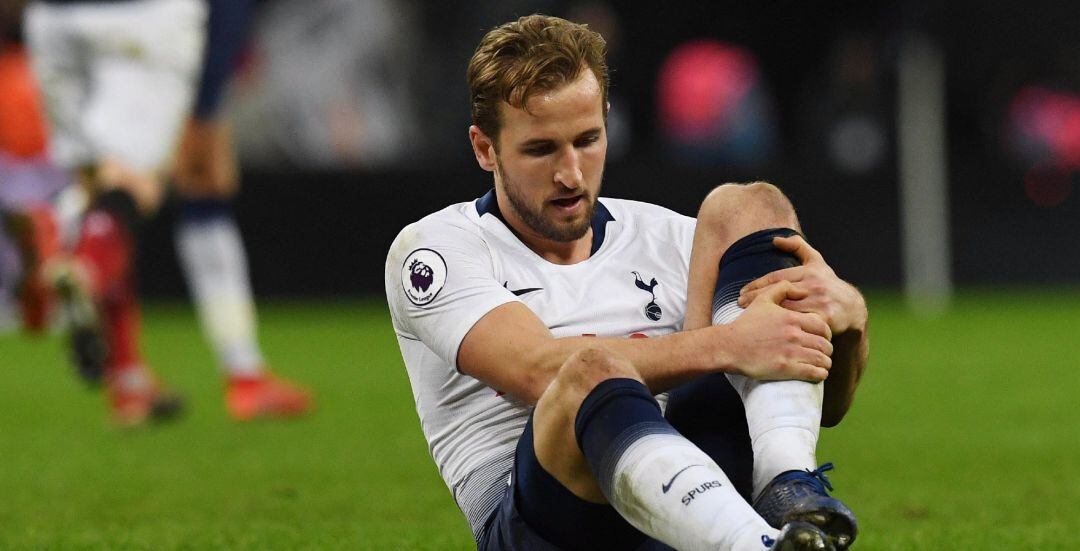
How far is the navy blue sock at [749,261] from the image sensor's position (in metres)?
3.87

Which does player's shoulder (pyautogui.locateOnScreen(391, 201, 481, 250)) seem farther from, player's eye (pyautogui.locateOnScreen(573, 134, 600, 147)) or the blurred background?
the blurred background

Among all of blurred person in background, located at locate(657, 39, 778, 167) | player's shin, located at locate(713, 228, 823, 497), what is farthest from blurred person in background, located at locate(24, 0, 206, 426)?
blurred person in background, located at locate(657, 39, 778, 167)

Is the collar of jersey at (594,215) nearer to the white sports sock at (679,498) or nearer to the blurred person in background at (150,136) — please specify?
the white sports sock at (679,498)

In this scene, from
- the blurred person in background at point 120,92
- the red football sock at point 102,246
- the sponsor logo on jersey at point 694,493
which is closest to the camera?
the sponsor logo on jersey at point 694,493

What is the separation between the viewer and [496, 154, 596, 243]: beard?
3.94 m

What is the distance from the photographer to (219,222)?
26.9 ft

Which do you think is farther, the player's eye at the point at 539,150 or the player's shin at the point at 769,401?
the player's eye at the point at 539,150

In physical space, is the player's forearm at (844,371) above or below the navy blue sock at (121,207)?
below

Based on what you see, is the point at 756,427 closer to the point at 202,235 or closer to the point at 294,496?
the point at 294,496

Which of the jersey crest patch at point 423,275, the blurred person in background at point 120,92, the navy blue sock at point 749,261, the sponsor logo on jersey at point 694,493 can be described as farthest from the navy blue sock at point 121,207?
the sponsor logo on jersey at point 694,493

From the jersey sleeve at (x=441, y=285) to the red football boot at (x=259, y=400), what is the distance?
13.5 feet

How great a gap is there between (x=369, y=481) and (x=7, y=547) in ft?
5.05

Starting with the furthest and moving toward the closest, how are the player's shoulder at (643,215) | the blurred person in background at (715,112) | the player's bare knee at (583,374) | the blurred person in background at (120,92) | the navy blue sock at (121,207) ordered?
the blurred person in background at (715,112) < the blurred person in background at (120,92) < the navy blue sock at (121,207) < the player's shoulder at (643,215) < the player's bare knee at (583,374)

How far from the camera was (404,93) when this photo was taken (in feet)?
52.4
